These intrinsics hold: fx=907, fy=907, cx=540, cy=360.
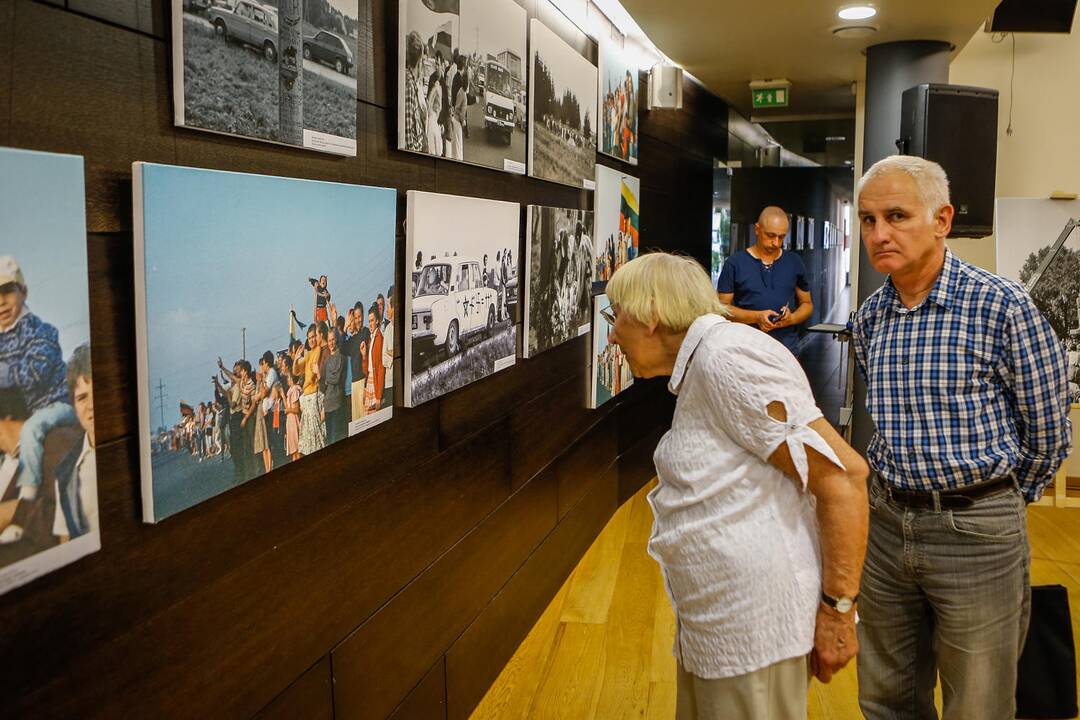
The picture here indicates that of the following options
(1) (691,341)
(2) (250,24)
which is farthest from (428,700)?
(2) (250,24)

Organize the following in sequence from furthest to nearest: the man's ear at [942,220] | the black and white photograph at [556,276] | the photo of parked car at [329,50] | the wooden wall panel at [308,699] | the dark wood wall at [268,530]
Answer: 1. the black and white photograph at [556,276]
2. the man's ear at [942,220]
3. the wooden wall panel at [308,699]
4. the photo of parked car at [329,50]
5. the dark wood wall at [268,530]

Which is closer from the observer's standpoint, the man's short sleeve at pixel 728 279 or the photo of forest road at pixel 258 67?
the photo of forest road at pixel 258 67

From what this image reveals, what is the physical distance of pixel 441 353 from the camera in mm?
2537

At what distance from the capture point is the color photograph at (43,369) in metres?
1.14

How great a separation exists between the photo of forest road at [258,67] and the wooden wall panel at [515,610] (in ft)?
5.74

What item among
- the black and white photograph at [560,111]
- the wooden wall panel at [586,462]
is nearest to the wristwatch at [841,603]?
the black and white photograph at [560,111]

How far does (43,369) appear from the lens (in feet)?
3.93

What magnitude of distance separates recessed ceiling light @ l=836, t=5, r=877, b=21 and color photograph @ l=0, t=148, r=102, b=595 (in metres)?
4.17

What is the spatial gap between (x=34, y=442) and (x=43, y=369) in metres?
0.10

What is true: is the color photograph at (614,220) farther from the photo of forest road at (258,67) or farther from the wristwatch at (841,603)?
the wristwatch at (841,603)

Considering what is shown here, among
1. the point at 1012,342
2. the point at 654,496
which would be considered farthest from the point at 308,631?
the point at 1012,342

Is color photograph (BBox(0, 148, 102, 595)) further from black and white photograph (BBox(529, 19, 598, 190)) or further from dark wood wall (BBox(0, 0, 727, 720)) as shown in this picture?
black and white photograph (BBox(529, 19, 598, 190))

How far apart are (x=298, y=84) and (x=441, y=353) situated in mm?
950

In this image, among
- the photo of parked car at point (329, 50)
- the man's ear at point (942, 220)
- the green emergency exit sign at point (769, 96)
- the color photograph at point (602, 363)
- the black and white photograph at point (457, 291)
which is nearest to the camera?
the photo of parked car at point (329, 50)
